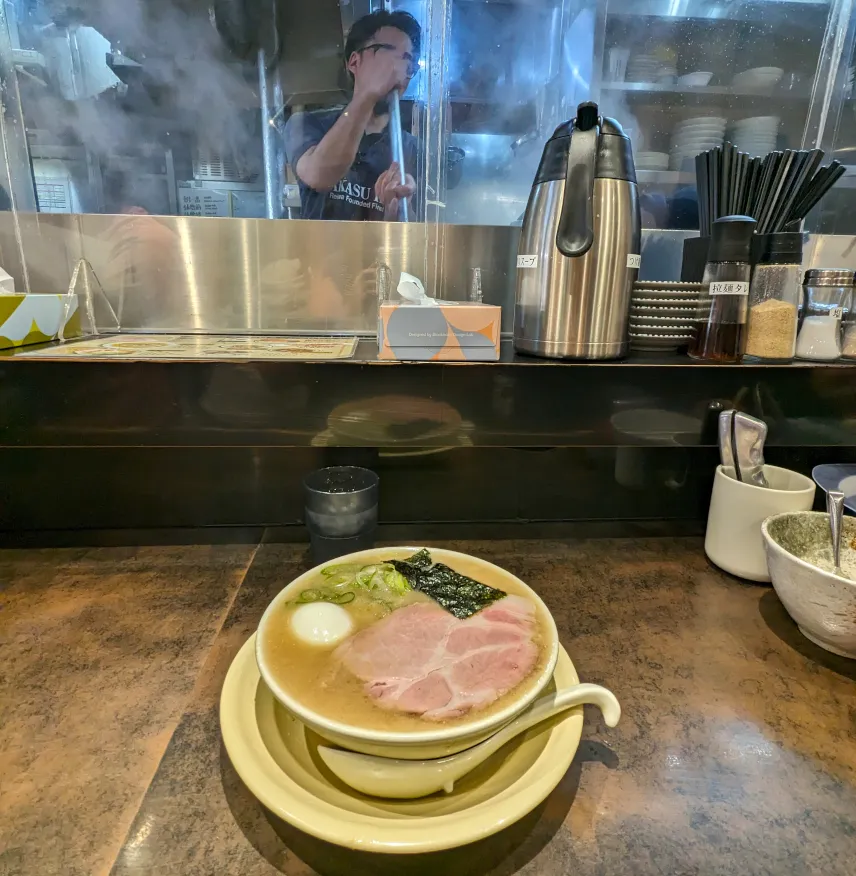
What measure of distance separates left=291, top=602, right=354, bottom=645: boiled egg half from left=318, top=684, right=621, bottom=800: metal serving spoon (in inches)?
4.0

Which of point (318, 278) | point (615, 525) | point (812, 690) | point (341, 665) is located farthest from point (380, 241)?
point (812, 690)

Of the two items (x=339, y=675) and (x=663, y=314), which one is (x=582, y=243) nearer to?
(x=663, y=314)

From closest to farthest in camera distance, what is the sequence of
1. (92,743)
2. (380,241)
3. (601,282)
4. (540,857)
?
1. (540,857)
2. (92,743)
3. (601,282)
4. (380,241)

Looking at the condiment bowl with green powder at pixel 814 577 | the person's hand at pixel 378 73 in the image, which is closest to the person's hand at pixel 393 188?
the person's hand at pixel 378 73

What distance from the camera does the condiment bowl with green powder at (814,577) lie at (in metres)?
0.65

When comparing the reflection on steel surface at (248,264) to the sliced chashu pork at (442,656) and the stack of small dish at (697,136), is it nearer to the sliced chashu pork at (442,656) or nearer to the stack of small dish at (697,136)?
the stack of small dish at (697,136)

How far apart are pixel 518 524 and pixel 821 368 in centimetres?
56

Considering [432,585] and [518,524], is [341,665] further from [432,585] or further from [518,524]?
[518,524]

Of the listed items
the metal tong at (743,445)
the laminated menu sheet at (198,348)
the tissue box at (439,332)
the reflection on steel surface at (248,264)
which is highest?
the reflection on steel surface at (248,264)

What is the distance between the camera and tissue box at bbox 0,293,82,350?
2.74 feet

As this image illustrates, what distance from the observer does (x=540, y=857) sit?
47cm

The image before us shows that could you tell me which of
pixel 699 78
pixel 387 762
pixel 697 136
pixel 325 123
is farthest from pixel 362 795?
pixel 699 78

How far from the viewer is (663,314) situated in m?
0.96

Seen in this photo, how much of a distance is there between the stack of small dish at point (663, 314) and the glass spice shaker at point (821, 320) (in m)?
0.17
